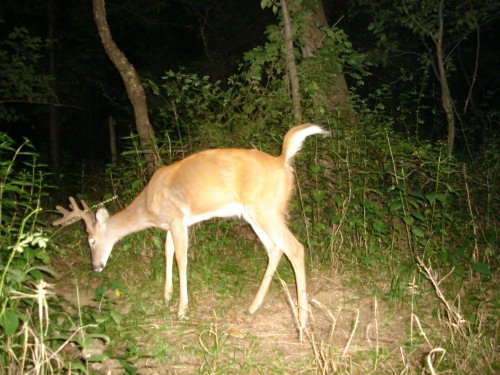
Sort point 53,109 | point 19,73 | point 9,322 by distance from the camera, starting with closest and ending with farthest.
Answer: point 9,322 < point 19,73 < point 53,109

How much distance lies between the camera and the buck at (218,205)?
4.74 metres

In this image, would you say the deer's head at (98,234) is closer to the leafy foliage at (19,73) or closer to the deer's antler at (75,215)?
the deer's antler at (75,215)

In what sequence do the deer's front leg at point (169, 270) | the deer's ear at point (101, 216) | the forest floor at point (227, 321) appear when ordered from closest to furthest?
the forest floor at point (227, 321) < the deer's front leg at point (169, 270) < the deer's ear at point (101, 216)

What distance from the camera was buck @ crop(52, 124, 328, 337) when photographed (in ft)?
15.5

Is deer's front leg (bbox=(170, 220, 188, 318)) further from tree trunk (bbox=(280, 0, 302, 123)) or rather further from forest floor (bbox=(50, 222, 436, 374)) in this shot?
tree trunk (bbox=(280, 0, 302, 123))

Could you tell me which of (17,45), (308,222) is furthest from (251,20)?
(308,222)

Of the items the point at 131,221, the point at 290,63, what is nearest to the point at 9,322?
the point at 131,221

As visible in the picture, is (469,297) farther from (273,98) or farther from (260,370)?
(273,98)

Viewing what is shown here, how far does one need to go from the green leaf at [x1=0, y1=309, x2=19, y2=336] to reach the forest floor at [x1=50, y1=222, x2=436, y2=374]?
1.29 ft

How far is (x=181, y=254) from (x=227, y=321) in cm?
89

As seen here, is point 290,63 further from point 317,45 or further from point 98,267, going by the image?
point 98,267

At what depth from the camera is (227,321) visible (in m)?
4.50

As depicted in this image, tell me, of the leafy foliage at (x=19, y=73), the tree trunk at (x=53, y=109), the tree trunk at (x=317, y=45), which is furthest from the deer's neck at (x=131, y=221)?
the tree trunk at (x=53, y=109)

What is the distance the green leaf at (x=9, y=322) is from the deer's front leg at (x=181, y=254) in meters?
1.83
